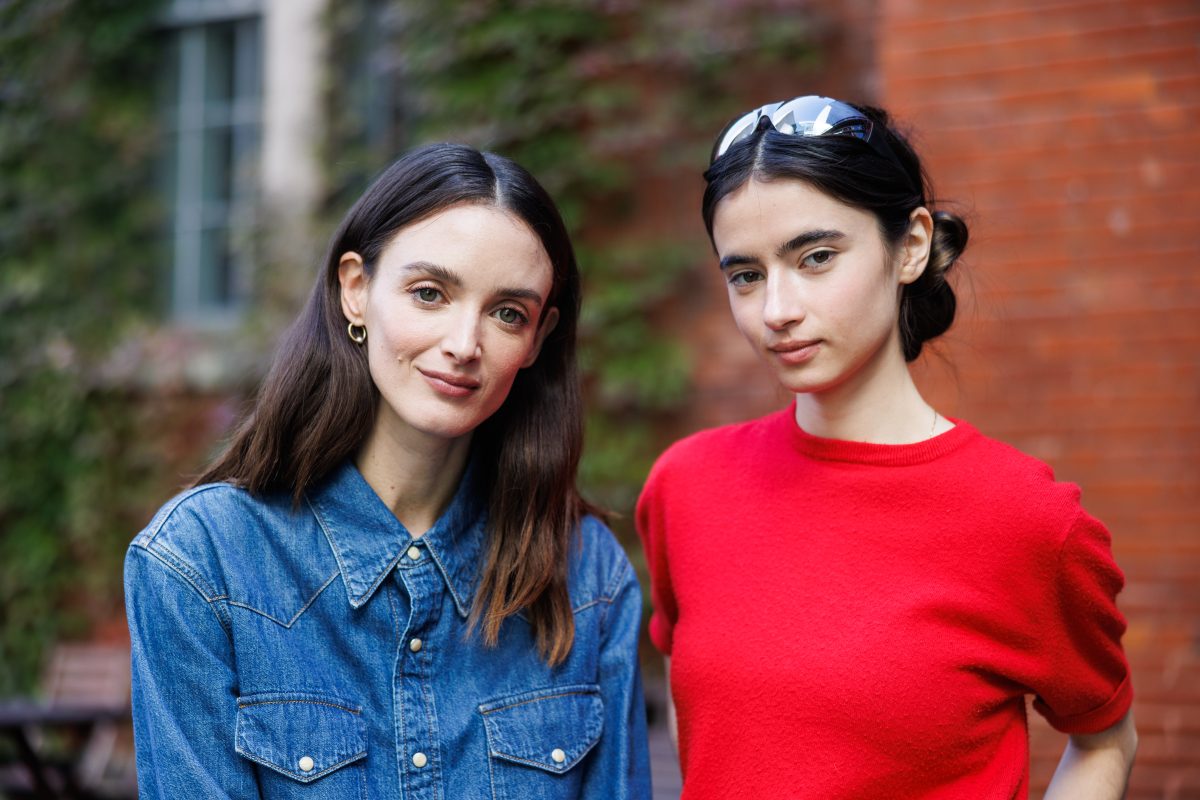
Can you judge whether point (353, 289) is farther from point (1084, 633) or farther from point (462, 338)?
point (1084, 633)

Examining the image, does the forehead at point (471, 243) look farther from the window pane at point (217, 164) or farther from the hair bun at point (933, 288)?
the window pane at point (217, 164)

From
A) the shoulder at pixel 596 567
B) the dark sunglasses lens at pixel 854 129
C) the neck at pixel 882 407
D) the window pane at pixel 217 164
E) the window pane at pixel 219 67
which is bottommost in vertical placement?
the shoulder at pixel 596 567

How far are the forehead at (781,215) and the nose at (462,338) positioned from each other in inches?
17.0

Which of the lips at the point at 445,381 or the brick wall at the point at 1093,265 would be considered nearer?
the lips at the point at 445,381

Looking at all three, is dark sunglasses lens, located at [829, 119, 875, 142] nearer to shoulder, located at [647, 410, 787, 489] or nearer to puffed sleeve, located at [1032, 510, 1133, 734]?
shoulder, located at [647, 410, 787, 489]

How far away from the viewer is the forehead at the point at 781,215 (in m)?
1.93

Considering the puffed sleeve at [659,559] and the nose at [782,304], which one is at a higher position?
the nose at [782,304]

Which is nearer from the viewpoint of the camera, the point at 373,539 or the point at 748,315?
the point at 748,315

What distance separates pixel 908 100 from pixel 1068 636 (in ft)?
7.54

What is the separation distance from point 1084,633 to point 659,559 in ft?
2.47

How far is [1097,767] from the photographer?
203cm

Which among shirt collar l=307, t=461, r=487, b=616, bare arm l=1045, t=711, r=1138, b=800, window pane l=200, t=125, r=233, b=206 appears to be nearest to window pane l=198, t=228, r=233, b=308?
window pane l=200, t=125, r=233, b=206

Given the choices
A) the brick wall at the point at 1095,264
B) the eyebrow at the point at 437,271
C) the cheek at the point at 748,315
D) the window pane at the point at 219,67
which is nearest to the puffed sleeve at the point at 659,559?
the cheek at the point at 748,315

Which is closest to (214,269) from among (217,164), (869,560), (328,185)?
(217,164)
